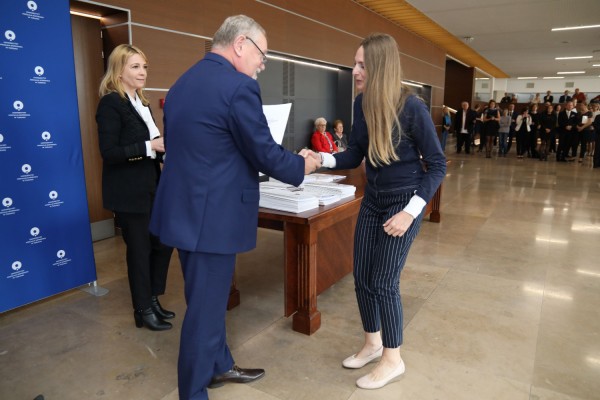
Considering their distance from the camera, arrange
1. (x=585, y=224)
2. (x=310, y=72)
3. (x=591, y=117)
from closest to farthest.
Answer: (x=585, y=224)
(x=310, y=72)
(x=591, y=117)

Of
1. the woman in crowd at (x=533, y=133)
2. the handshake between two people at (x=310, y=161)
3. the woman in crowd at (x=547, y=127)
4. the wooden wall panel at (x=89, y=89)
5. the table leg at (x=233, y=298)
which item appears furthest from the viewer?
the woman in crowd at (x=533, y=133)

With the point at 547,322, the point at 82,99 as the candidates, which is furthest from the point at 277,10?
the point at 547,322

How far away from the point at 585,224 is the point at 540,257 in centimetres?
171

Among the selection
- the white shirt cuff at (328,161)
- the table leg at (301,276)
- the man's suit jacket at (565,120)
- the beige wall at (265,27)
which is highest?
the beige wall at (265,27)

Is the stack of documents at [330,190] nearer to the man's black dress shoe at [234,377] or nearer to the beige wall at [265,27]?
the man's black dress shoe at [234,377]

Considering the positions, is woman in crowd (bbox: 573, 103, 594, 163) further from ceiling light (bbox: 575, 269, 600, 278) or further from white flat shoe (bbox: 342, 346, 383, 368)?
white flat shoe (bbox: 342, 346, 383, 368)

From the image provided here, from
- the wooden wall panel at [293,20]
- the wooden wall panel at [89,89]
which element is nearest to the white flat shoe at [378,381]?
the wooden wall panel at [89,89]

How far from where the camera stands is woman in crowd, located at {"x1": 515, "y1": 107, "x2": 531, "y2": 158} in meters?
12.5

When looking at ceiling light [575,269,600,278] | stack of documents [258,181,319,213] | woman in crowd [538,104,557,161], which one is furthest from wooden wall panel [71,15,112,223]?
woman in crowd [538,104,557,161]

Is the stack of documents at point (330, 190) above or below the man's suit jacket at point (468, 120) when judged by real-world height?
below

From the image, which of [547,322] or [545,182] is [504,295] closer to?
[547,322]

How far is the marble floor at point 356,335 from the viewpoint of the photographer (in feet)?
6.64

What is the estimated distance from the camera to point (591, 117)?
453 inches

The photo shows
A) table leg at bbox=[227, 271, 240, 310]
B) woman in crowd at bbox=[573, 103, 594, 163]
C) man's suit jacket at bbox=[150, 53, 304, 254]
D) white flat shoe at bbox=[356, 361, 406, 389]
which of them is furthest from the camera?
woman in crowd at bbox=[573, 103, 594, 163]
